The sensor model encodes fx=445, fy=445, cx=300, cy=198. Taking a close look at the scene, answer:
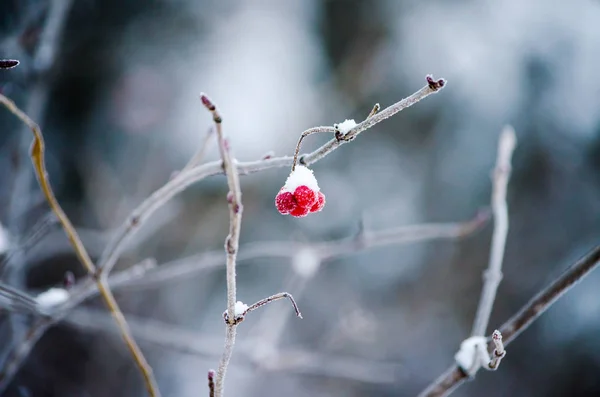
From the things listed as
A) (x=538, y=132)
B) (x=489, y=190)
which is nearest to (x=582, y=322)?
(x=489, y=190)

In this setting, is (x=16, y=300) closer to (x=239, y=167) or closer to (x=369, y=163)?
(x=239, y=167)

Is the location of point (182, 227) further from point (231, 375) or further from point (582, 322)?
point (582, 322)

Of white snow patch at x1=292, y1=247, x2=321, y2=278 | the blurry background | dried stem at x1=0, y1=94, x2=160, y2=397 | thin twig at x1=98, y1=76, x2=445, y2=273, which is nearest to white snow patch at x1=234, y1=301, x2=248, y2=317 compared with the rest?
thin twig at x1=98, y1=76, x2=445, y2=273

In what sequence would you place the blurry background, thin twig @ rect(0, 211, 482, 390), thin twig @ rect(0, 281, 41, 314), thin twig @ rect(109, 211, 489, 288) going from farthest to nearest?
the blurry background < thin twig @ rect(109, 211, 489, 288) < thin twig @ rect(0, 211, 482, 390) < thin twig @ rect(0, 281, 41, 314)

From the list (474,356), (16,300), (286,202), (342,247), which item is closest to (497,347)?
(474,356)

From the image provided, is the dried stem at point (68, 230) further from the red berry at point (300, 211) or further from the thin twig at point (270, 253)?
the red berry at point (300, 211)

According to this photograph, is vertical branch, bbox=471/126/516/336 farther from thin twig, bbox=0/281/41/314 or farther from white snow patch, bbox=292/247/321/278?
thin twig, bbox=0/281/41/314

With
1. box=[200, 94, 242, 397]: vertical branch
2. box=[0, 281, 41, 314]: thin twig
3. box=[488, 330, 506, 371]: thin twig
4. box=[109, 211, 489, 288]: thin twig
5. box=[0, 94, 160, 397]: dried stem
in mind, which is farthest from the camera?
box=[109, 211, 489, 288]: thin twig
